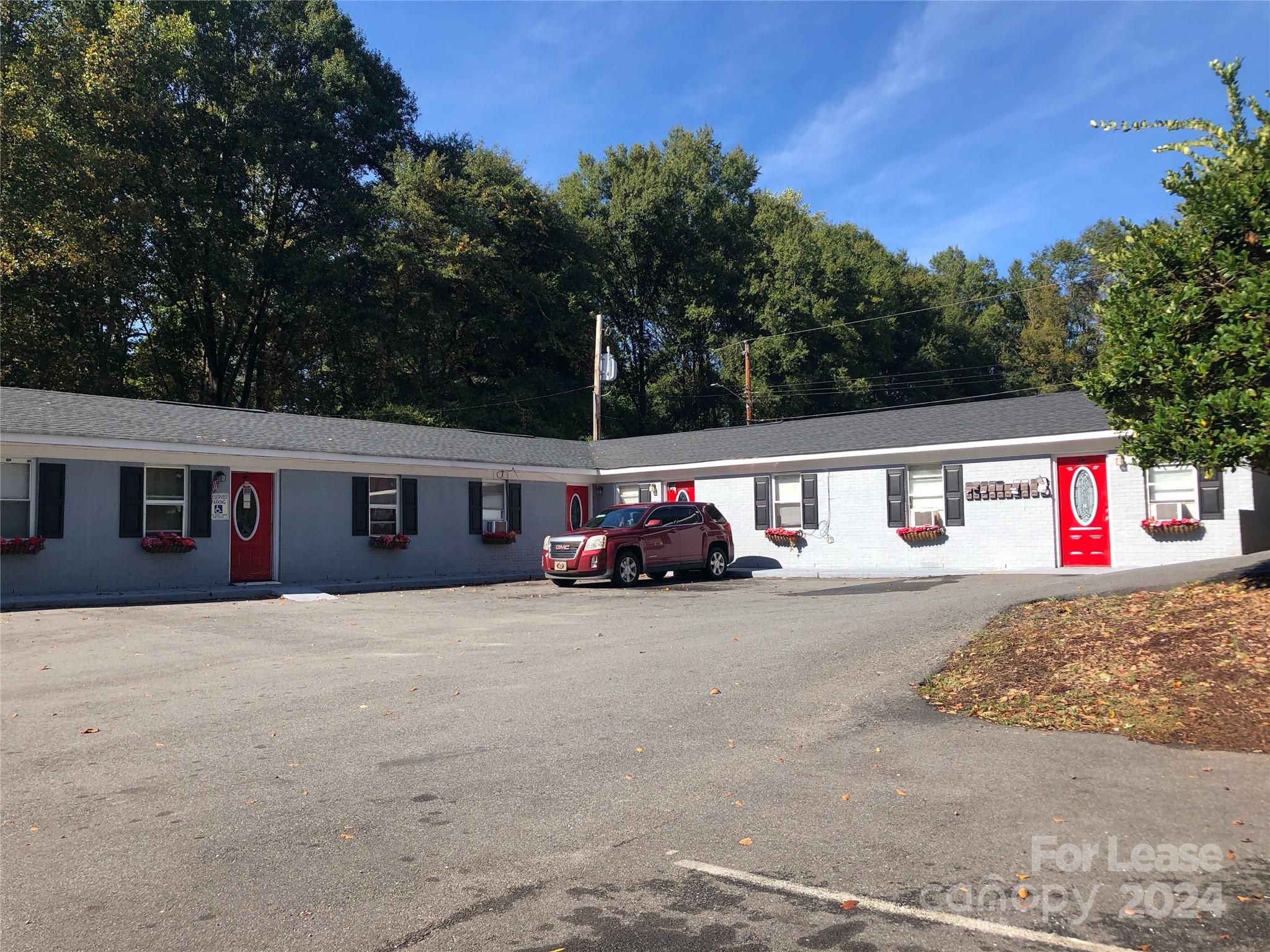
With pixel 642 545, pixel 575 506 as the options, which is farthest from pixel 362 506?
pixel 575 506

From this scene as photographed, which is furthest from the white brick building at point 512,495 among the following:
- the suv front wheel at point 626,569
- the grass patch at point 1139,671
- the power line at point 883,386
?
the power line at point 883,386

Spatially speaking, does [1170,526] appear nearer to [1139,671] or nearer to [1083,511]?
[1083,511]

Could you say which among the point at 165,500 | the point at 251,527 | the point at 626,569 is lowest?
the point at 626,569

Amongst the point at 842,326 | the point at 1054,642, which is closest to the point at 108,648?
the point at 1054,642

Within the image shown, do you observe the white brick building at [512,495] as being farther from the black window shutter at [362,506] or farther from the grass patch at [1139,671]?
the grass patch at [1139,671]

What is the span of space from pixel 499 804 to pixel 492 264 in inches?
1302

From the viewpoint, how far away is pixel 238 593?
17.5 meters

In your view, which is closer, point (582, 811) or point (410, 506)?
point (582, 811)

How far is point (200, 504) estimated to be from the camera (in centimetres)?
1853

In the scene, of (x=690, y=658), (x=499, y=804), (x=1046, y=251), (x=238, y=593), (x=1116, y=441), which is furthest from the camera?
(x=1046, y=251)

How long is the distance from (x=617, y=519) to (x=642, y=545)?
0.89 meters

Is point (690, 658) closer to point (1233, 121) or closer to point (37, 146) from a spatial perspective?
point (1233, 121)

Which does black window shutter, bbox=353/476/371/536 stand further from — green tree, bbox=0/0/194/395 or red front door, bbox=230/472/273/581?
green tree, bbox=0/0/194/395

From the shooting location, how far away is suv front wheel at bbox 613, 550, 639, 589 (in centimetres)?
1991
